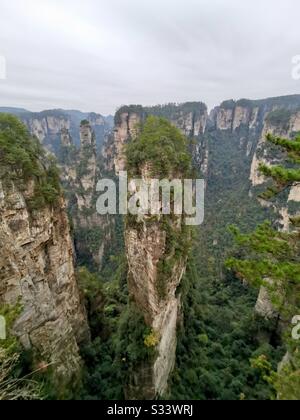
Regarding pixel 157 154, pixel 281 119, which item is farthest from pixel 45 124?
pixel 157 154

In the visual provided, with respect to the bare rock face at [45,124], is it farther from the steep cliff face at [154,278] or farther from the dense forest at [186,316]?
the steep cliff face at [154,278]

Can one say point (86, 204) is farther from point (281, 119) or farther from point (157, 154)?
point (281, 119)

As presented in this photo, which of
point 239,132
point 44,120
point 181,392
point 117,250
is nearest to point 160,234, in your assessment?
point 181,392

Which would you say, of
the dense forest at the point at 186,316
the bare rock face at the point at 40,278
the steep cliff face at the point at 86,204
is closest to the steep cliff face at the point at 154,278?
the dense forest at the point at 186,316

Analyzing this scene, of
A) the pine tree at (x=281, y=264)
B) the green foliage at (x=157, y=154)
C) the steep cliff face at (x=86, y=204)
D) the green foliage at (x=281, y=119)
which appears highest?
the green foliage at (x=281, y=119)

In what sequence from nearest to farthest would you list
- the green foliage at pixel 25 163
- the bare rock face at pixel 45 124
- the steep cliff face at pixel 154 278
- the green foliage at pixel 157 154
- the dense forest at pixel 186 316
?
1. the dense forest at pixel 186 316
2. the green foliage at pixel 25 163
3. the steep cliff face at pixel 154 278
4. the green foliage at pixel 157 154
5. the bare rock face at pixel 45 124
